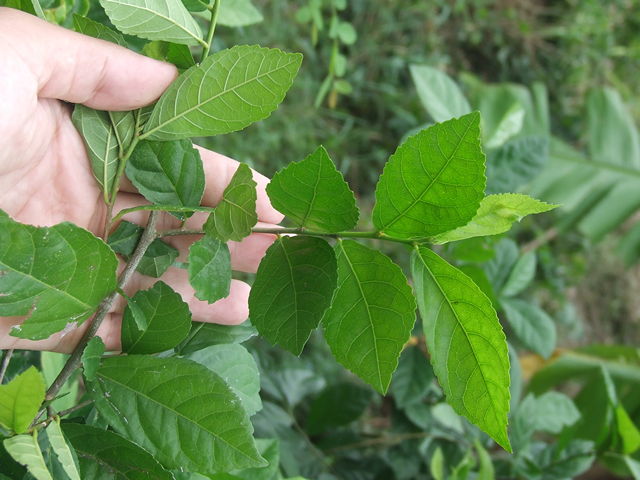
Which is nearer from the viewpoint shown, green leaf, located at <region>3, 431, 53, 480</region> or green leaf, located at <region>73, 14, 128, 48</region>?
green leaf, located at <region>3, 431, 53, 480</region>

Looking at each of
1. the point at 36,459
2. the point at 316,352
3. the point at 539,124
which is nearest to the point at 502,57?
the point at 539,124

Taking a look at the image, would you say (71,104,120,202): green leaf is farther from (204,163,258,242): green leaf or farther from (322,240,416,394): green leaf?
(322,240,416,394): green leaf

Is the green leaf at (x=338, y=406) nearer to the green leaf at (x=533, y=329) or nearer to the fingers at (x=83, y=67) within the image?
the green leaf at (x=533, y=329)

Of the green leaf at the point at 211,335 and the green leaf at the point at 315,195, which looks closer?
the green leaf at the point at 315,195

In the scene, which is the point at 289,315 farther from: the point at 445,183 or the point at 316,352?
the point at 316,352

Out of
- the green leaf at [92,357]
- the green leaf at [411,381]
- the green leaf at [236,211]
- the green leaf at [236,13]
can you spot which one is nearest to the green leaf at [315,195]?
the green leaf at [236,211]

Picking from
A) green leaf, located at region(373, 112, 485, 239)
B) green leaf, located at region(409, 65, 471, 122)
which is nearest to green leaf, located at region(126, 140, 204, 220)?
green leaf, located at region(373, 112, 485, 239)

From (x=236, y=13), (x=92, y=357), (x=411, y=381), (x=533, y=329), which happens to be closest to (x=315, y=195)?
(x=92, y=357)
